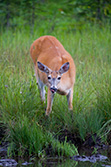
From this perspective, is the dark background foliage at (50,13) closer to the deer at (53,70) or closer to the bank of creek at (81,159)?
the deer at (53,70)

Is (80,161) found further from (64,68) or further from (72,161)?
(64,68)

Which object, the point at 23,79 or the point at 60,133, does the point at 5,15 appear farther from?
the point at 60,133

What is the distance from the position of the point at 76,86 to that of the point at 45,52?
35.1 inches

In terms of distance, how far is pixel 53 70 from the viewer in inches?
221

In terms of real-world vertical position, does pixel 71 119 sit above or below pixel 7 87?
below

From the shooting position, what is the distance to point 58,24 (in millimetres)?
13148

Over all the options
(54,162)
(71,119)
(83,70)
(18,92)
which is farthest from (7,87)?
(83,70)

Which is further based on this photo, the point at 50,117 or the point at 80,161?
the point at 50,117

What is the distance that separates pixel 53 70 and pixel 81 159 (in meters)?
1.57

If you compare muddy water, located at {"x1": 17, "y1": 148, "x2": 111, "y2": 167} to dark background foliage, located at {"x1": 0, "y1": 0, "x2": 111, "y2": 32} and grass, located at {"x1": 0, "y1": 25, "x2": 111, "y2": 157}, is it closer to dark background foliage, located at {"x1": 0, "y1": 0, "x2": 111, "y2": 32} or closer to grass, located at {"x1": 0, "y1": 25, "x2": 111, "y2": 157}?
grass, located at {"x1": 0, "y1": 25, "x2": 111, "y2": 157}

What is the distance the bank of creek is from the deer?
776 mm

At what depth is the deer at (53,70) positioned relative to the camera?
17.6 ft

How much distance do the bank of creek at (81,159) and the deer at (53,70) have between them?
776 millimetres

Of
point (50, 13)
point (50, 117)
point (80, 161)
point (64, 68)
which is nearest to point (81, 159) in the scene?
point (80, 161)
